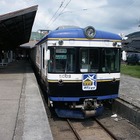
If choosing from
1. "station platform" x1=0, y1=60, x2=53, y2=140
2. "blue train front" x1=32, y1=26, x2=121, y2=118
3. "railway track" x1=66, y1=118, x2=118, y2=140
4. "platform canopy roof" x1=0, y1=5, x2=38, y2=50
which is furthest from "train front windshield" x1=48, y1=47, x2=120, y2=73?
"platform canopy roof" x1=0, y1=5, x2=38, y2=50

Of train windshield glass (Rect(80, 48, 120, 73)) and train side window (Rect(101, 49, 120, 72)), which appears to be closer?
train windshield glass (Rect(80, 48, 120, 73))

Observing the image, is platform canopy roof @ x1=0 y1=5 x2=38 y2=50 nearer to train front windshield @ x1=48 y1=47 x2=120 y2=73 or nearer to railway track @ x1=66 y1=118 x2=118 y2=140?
train front windshield @ x1=48 y1=47 x2=120 y2=73

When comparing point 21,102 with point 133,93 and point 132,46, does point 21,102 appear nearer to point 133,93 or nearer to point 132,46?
point 133,93

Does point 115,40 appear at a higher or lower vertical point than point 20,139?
higher

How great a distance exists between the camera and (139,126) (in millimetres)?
8898

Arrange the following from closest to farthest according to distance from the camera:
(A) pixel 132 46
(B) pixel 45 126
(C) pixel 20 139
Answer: (C) pixel 20 139, (B) pixel 45 126, (A) pixel 132 46

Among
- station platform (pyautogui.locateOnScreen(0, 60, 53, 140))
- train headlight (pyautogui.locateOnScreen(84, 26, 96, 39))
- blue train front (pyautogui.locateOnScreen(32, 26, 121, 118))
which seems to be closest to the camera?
station platform (pyautogui.locateOnScreen(0, 60, 53, 140))

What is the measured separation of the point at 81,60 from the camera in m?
9.43

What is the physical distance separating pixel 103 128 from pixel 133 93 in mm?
3977

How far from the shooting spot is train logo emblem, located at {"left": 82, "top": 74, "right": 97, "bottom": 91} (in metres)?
9.30

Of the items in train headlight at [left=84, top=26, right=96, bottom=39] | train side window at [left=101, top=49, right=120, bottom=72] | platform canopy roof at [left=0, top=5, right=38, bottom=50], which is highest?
platform canopy roof at [left=0, top=5, right=38, bottom=50]

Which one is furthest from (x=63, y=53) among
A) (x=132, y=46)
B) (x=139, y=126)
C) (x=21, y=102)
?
(x=132, y=46)

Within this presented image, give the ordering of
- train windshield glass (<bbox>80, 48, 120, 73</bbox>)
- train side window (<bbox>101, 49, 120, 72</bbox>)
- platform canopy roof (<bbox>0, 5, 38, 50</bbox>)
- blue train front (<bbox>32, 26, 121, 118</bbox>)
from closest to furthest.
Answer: blue train front (<bbox>32, 26, 121, 118</bbox>)
train windshield glass (<bbox>80, 48, 120, 73</bbox>)
train side window (<bbox>101, 49, 120, 72</bbox>)
platform canopy roof (<bbox>0, 5, 38, 50</bbox>)

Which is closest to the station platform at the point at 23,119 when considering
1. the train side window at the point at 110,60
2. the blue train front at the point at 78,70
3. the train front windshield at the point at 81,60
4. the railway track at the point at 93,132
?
the blue train front at the point at 78,70
